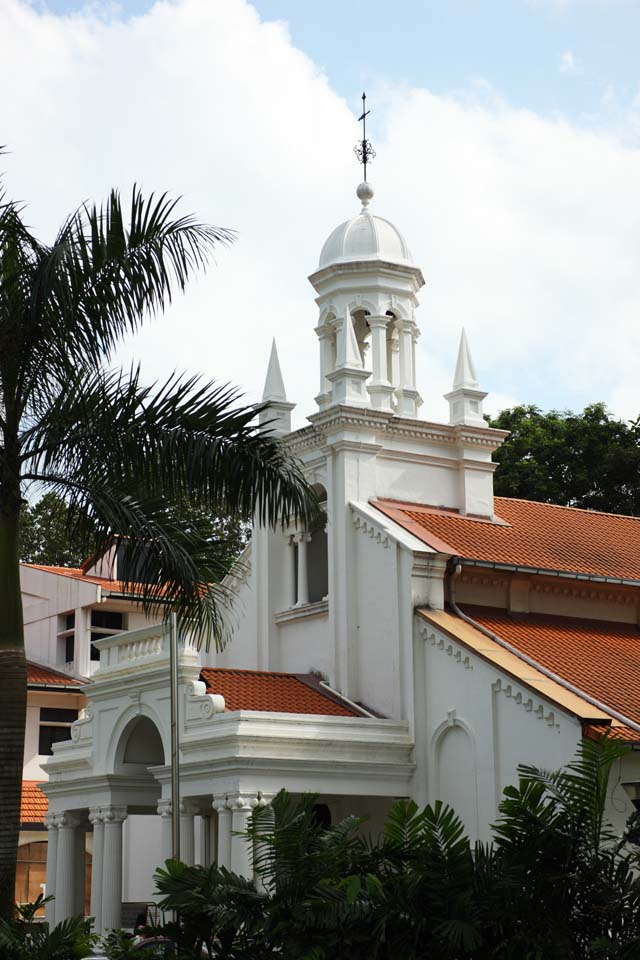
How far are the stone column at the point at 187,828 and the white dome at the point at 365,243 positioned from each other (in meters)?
12.4

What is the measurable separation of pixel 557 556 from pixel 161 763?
902cm

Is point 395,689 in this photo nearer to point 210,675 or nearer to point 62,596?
point 210,675

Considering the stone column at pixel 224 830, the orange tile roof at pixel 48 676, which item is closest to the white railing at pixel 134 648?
the stone column at pixel 224 830

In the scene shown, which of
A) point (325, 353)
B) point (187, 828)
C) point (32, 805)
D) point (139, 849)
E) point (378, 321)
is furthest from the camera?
point (32, 805)

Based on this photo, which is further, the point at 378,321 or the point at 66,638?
the point at 66,638

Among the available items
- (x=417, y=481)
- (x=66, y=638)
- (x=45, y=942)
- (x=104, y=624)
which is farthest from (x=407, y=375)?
(x=45, y=942)

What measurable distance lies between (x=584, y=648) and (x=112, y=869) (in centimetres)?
965

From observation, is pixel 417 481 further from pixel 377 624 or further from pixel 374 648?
pixel 374 648

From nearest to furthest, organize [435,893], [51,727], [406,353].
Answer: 1. [435,893]
2. [406,353]
3. [51,727]

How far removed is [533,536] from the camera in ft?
97.1

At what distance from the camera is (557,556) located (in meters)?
28.7

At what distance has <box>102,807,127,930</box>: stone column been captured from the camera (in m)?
25.4

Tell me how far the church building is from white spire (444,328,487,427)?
0.04 m

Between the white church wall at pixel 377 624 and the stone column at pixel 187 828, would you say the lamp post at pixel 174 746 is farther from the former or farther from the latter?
the white church wall at pixel 377 624
